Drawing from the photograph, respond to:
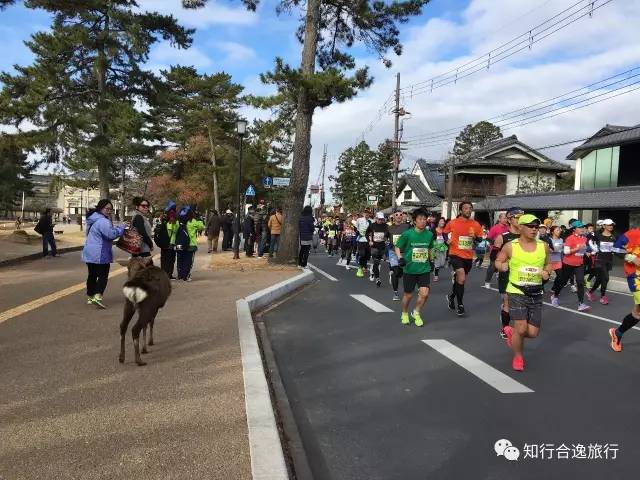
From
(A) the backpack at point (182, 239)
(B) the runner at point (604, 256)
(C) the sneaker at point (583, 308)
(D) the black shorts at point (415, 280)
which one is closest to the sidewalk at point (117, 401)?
(D) the black shorts at point (415, 280)

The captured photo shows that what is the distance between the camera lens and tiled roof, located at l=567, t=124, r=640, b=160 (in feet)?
79.4

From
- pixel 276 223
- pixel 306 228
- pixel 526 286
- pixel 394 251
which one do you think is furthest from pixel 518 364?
pixel 276 223

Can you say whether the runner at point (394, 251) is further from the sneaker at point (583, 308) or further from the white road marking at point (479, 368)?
the white road marking at point (479, 368)

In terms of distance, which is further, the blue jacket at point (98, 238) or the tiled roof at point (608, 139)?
the tiled roof at point (608, 139)

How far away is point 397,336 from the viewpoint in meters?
7.09

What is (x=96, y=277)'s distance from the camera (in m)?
8.09

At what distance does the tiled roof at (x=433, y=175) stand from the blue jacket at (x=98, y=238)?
42.0m

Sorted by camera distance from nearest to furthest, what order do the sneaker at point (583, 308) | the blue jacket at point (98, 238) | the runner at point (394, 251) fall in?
the blue jacket at point (98, 238) < the sneaker at point (583, 308) < the runner at point (394, 251)

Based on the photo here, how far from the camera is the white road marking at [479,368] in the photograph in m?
4.96

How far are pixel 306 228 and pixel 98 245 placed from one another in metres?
7.84

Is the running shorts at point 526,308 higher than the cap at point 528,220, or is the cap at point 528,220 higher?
the cap at point 528,220

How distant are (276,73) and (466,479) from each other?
11667 mm

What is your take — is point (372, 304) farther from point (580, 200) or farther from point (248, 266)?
point (580, 200)

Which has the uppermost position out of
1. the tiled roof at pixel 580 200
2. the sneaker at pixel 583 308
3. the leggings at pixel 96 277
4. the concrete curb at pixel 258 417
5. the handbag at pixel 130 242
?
the tiled roof at pixel 580 200
